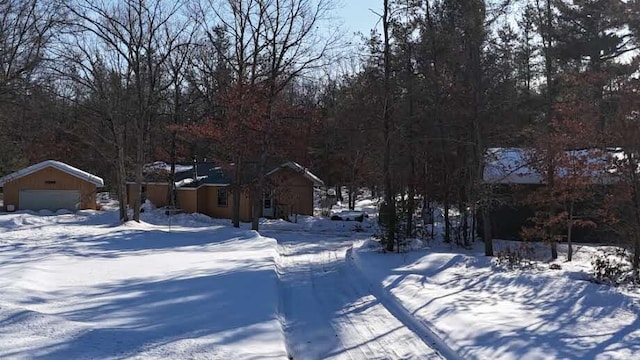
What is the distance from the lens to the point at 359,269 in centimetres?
1507

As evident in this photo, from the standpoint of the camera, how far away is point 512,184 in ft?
77.8

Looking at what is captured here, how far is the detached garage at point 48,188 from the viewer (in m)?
38.2

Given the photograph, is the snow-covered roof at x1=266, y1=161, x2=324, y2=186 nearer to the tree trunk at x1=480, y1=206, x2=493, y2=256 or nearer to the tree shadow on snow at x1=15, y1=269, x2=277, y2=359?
the tree trunk at x1=480, y1=206, x2=493, y2=256

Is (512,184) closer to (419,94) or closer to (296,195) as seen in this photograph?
(419,94)

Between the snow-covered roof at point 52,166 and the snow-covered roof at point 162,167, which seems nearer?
the snow-covered roof at point 52,166

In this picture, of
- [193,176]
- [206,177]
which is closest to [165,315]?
[206,177]

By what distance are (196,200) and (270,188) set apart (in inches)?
439

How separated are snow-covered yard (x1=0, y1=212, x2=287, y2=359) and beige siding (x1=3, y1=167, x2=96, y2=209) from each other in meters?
19.6

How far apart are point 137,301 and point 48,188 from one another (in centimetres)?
3244

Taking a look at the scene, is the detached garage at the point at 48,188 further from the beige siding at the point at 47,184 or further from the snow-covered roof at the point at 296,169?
the snow-covered roof at the point at 296,169

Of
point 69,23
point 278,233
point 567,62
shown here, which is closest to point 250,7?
point 69,23

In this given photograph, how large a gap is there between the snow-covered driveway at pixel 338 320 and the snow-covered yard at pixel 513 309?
1.25 ft

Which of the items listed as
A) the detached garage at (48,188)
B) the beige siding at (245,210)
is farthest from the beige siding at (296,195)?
the detached garage at (48,188)

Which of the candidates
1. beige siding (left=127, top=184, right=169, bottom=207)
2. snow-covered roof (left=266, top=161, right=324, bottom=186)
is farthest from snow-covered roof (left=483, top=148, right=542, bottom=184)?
beige siding (left=127, top=184, right=169, bottom=207)
